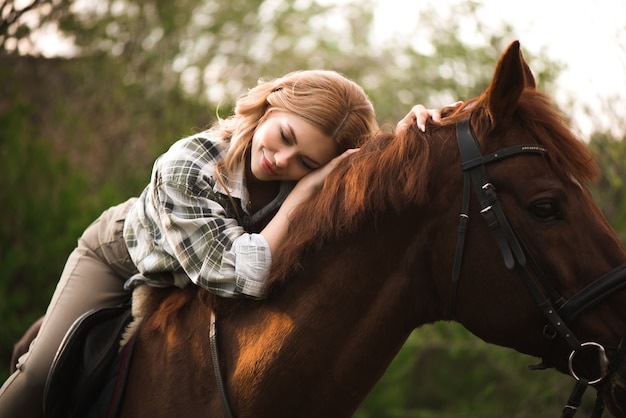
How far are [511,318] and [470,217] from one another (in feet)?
1.16

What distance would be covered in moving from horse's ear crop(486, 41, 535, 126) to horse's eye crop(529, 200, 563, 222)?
31cm

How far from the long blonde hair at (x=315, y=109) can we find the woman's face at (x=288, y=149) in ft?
0.12

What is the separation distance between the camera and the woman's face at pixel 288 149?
257cm

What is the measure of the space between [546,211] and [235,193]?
3.79 ft

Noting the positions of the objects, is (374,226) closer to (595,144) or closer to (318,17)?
(595,144)

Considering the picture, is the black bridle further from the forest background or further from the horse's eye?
the forest background

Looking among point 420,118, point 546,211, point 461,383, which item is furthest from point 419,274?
point 461,383

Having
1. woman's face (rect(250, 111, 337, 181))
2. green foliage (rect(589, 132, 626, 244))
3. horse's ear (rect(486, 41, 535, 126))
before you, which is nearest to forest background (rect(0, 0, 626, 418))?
green foliage (rect(589, 132, 626, 244))

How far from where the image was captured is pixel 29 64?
319 inches

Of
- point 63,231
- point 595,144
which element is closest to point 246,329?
point 595,144

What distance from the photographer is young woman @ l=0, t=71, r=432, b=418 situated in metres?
2.41

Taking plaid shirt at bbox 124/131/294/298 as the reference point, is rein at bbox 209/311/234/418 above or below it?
below

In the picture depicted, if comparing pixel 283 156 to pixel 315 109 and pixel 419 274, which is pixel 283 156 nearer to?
pixel 315 109

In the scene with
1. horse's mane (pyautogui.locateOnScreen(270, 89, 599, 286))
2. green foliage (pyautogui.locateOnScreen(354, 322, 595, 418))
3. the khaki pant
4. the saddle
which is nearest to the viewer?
horse's mane (pyautogui.locateOnScreen(270, 89, 599, 286))
